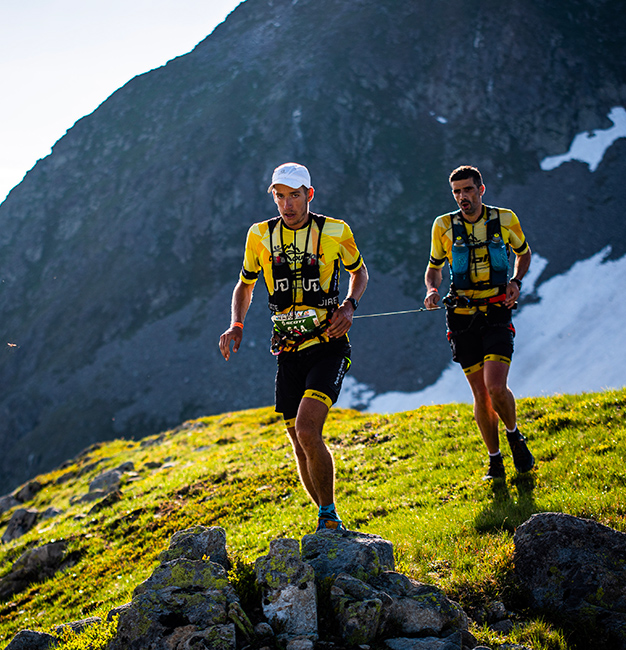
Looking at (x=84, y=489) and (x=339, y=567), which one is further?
(x=84, y=489)

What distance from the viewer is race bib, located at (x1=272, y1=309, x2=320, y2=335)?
22.3ft

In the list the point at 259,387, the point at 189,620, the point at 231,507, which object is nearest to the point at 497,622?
the point at 189,620

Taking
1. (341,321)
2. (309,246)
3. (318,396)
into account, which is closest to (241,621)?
(318,396)

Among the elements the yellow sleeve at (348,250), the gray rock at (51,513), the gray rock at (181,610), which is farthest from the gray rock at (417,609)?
the gray rock at (51,513)

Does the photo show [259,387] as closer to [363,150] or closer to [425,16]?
[363,150]

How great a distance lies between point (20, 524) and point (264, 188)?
8355 centimetres

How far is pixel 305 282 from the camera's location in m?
6.89

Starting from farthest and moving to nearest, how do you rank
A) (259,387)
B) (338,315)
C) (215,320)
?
(215,320), (259,387), (338,315)

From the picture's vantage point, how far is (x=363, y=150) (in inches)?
3964

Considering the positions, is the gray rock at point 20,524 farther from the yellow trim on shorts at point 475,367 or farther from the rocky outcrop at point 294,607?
the yellow trim on shorts at point 475,367

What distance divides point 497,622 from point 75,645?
361 centimetres

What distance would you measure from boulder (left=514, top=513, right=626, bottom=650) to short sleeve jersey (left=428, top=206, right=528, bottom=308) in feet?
12.7

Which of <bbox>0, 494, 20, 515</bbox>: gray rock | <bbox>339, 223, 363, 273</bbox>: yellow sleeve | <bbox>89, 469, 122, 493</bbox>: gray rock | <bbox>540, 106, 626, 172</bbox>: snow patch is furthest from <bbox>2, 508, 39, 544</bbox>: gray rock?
<bbox>540, 106, 626, 172</bbox>: snow patch

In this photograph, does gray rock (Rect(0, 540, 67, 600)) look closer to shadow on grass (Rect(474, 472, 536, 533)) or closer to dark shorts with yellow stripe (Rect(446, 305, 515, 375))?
shadow on grass (Rect(474, 472, 536, 533))
